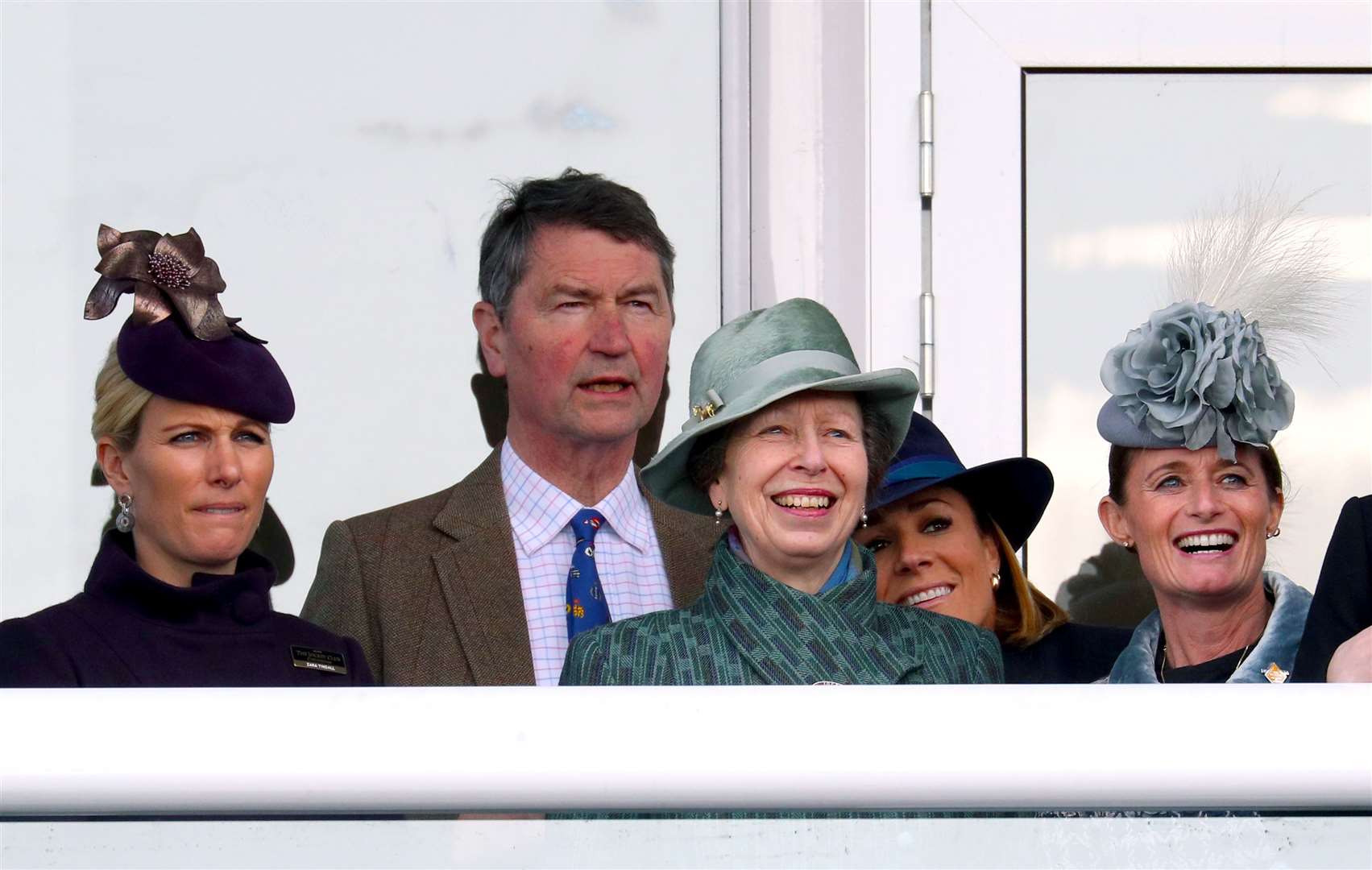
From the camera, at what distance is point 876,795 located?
1.07 meters

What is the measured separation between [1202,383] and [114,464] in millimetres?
1502

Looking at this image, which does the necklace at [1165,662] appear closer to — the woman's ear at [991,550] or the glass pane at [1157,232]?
the woman's ear at [991,550]

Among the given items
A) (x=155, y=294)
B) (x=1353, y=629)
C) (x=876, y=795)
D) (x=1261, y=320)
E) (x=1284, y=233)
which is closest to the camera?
(x=876, y=795)

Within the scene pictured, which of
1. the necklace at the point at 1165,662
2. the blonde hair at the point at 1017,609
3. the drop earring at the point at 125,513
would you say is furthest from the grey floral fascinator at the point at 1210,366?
the drop earring at the point at 125,513

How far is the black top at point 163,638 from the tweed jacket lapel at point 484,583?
11.5 inches

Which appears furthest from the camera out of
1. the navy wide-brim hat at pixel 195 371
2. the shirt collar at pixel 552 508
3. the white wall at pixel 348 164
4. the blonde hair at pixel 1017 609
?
the white wall at pixel 348 164

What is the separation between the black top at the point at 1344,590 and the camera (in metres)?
1.95

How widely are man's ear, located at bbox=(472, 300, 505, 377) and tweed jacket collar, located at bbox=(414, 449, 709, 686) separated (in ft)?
0.62

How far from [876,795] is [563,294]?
209cm

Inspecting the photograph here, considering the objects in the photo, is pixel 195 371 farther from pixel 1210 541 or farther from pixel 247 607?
pixel 1210 541

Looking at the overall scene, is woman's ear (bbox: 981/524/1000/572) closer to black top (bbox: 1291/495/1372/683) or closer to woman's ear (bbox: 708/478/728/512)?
woman's ear (bbox: 708/478/728/512)

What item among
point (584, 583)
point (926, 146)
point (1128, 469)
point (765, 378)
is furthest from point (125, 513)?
point (926, 146)

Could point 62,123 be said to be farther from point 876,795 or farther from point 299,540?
point 876,795

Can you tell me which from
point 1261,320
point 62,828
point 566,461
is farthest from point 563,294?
point 62,828
